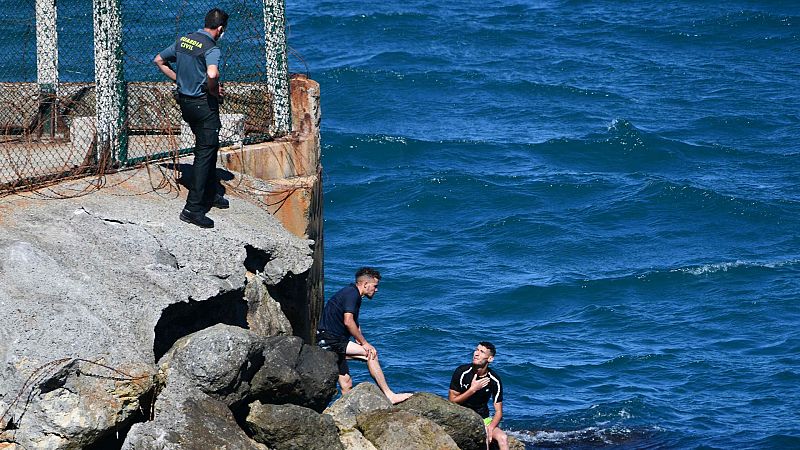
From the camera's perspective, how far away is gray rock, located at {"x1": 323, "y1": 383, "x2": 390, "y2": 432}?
10633mm

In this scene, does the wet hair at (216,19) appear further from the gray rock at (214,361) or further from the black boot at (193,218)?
the gray rock at (214,361)

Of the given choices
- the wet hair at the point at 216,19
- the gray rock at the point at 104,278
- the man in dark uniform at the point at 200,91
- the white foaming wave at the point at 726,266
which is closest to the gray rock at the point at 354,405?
the gray rock at the point at 104,278

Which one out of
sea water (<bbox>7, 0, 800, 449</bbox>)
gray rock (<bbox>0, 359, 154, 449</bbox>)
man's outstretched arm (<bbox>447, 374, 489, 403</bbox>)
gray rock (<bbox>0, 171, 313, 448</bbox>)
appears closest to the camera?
gray rock (<bbox>0, 359, 154, 449</bbox>)

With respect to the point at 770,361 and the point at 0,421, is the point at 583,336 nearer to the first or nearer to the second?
the point at 770,361

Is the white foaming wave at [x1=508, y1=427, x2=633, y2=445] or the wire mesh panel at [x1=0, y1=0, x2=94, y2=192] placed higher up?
the wire mesh panel at [x1=0, y1=0, x2=94, y2=192]

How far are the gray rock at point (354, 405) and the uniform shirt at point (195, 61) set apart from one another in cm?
297

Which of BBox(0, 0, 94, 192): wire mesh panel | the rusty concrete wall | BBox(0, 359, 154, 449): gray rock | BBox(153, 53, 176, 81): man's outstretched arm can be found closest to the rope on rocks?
BBox(0, 359, 154, 449): gray rock

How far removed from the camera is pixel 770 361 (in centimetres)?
1841

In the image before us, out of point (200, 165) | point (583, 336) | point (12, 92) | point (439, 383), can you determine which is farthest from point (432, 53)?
point (200, 165)

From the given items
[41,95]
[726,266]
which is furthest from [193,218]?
[726,266]

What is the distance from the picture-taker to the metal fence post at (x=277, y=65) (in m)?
12.8

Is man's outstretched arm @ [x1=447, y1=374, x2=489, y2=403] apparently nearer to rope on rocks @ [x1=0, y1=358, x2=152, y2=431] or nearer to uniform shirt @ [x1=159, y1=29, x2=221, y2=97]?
uniform shirt @ [x1=159, y1=29, x2=221, y2=97]

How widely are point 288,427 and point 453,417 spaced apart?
2.15 metres

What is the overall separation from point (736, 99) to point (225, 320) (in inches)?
924
